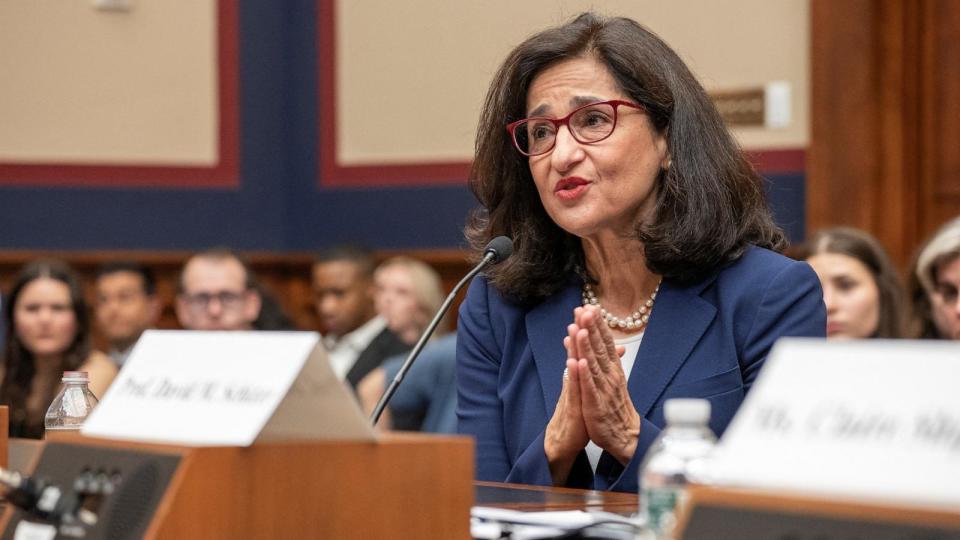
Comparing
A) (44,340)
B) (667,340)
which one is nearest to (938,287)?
(667,340)

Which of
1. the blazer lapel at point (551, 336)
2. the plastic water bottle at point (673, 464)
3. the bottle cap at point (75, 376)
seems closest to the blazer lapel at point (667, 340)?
the blazer lapel at point (551, 336)

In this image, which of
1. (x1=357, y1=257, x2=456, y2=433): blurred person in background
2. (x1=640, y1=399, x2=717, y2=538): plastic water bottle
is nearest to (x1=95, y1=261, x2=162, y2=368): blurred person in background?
(x1=357, y1=257, x2=456, y2=433): blurred person in background

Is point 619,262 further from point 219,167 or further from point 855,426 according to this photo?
point 219,167

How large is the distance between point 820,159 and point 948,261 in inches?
64.1

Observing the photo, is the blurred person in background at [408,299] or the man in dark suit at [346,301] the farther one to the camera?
the man in dark suit at [346,301]

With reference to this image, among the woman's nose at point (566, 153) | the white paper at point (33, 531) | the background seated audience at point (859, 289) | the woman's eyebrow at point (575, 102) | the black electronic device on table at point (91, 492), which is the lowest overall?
the background seated audience at point (859, 289)

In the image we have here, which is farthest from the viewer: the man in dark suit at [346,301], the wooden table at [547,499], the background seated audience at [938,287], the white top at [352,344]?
the man in dark suit at [346,301]

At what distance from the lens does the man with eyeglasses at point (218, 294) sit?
5.98 metres

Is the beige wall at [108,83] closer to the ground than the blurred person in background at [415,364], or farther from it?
farther from it

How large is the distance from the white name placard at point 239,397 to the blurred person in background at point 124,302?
4936 mm

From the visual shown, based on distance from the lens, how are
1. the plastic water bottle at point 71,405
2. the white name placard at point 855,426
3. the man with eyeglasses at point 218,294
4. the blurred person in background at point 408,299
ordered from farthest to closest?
the blurred person in background at point 408,299
the man with eyeglasses at point 218,294
the plastic water bottle at point 71,405
the white name placard at point 855,426

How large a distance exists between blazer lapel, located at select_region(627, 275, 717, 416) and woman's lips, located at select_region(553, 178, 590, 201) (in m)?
0.22

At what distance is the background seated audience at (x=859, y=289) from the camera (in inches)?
164

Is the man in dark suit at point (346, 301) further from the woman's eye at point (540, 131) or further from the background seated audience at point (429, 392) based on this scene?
the woman's eye at point (540, 131)
